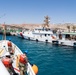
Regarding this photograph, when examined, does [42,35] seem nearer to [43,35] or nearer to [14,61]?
[43,35]

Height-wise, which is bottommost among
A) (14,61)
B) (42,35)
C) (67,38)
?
(14,61)

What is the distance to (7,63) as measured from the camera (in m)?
11.1

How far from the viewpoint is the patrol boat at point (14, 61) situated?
37.2 feet

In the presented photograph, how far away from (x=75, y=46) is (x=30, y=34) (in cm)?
2359

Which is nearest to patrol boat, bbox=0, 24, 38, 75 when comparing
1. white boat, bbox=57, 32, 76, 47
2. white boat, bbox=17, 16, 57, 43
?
white boat, bbox=57, 32, 76, 47

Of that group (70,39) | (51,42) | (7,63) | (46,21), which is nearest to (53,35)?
(51,42)

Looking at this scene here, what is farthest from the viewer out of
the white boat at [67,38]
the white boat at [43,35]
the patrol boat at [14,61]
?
the white boat at [43,35]

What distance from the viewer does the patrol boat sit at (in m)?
11.3

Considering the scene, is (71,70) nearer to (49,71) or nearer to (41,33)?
(49,71)

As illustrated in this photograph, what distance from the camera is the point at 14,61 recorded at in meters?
15.8

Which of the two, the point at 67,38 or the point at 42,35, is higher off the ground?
the point at 42,35

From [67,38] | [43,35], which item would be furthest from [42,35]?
[67,38]

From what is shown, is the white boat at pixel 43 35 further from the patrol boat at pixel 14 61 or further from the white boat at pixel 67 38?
the patrol boat at pixel 14 61

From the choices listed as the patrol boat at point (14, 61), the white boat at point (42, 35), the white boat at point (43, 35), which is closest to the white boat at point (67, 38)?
the white boat at point (43, 35)
